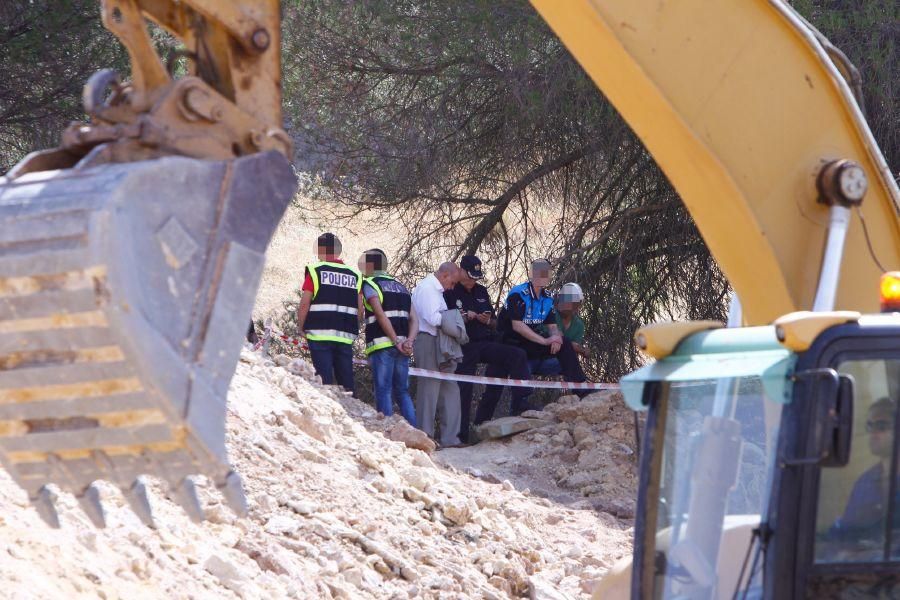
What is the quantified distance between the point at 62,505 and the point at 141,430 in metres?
3.04

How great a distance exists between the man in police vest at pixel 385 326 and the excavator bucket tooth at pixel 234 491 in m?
6.99

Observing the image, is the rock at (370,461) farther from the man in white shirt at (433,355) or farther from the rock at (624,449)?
the rock at (624,449)

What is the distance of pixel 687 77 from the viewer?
3939 millimetres

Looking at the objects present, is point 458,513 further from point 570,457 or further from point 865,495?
point 865,495

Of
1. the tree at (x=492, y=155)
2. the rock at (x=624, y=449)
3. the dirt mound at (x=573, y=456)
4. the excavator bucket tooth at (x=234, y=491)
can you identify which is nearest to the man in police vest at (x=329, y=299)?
the dirt mound at (x=573, y=456)

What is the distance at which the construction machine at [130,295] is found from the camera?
2682 millimetres

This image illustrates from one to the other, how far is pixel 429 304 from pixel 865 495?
7.22 metres

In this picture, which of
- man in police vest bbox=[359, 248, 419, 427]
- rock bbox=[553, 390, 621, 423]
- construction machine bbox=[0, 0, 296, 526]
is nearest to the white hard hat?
rock bbox=[553, 390, 621, 423]

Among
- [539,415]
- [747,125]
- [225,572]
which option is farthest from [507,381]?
[747,125]

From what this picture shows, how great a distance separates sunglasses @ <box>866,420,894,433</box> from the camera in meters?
3.26

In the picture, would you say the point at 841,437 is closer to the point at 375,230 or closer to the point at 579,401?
the point at 579,401

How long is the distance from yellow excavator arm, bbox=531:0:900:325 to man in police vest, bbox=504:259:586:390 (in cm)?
664

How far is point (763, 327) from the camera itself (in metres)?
3.62

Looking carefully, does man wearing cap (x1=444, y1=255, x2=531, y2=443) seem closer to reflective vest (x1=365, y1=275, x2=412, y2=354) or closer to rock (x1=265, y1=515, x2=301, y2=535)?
reflective vest (x1=365, y1=275, x2=412, y2=354)
